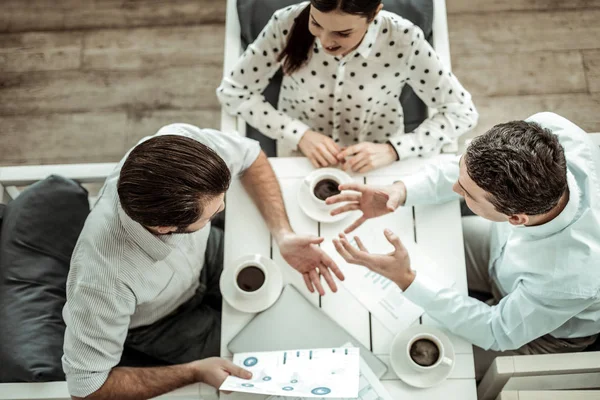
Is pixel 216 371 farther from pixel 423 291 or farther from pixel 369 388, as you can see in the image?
pixel 423 291

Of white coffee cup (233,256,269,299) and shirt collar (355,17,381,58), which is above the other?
shirt collar (355,17,381,58)

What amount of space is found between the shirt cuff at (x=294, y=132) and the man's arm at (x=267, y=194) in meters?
0.16

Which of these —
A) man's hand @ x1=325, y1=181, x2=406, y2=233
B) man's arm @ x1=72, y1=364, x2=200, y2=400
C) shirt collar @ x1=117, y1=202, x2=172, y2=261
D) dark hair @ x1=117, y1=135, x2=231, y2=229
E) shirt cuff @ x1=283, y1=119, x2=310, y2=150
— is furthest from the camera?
shirt cuff @ x1=283, y1=119, x2=310, y2=150

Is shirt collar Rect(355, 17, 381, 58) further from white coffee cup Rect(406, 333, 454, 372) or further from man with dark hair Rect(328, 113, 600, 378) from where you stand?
white coffee cup Rect(406, 333, 454, 372)

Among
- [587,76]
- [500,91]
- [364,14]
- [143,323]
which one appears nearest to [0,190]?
[143,323]

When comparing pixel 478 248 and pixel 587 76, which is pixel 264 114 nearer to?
pixel 478 248

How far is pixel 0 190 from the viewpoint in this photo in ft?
5.66

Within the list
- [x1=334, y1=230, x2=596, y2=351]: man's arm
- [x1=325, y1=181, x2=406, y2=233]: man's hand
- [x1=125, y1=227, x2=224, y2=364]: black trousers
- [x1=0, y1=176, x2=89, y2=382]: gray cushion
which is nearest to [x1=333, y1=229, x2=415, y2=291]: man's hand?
[x1=334, y1=230, x2=596, y2=351]: man's arm

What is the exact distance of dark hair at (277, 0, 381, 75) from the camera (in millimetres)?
1379

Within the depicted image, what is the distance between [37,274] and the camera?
159cm

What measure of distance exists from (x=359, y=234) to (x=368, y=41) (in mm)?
510

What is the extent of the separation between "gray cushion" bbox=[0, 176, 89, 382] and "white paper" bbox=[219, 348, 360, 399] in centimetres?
50

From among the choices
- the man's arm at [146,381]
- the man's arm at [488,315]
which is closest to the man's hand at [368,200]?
the man's arm at [488,315]

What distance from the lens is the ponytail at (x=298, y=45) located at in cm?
158
